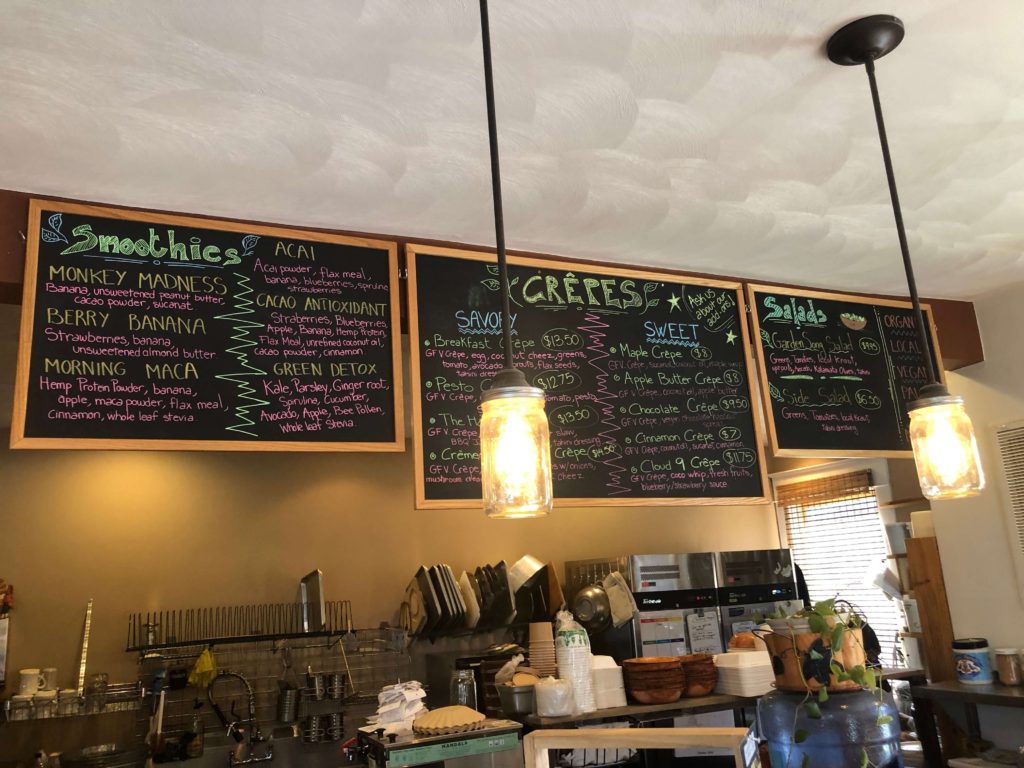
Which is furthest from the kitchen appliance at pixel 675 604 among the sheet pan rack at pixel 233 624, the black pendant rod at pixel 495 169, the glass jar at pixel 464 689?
the black pendant rod at pixel 495 169

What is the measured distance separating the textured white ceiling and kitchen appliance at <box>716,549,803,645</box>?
3699 mm

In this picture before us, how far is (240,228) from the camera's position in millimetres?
2631

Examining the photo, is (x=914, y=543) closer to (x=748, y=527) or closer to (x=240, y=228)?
(x=748, y=527)

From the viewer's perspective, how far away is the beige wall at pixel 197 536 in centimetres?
546

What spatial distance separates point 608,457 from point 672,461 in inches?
11.2

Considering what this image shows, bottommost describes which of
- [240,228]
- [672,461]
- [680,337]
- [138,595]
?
[138,595]

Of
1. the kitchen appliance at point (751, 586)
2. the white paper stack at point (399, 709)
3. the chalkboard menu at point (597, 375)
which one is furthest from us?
the kitchen appliance at point (751, 586)

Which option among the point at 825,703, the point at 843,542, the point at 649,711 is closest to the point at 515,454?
the point at 825,703

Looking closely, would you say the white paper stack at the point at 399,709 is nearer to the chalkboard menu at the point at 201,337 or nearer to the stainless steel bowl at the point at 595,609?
the chalkboard menu at the point at 201,337

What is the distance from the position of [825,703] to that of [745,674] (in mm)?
2028

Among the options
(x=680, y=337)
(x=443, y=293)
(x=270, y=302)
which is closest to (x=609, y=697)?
(x=680, y=337)

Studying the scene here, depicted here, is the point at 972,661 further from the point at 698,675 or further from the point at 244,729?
the point at 244,729

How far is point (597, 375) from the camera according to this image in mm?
3059

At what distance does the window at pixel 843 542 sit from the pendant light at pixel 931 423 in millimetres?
4755
